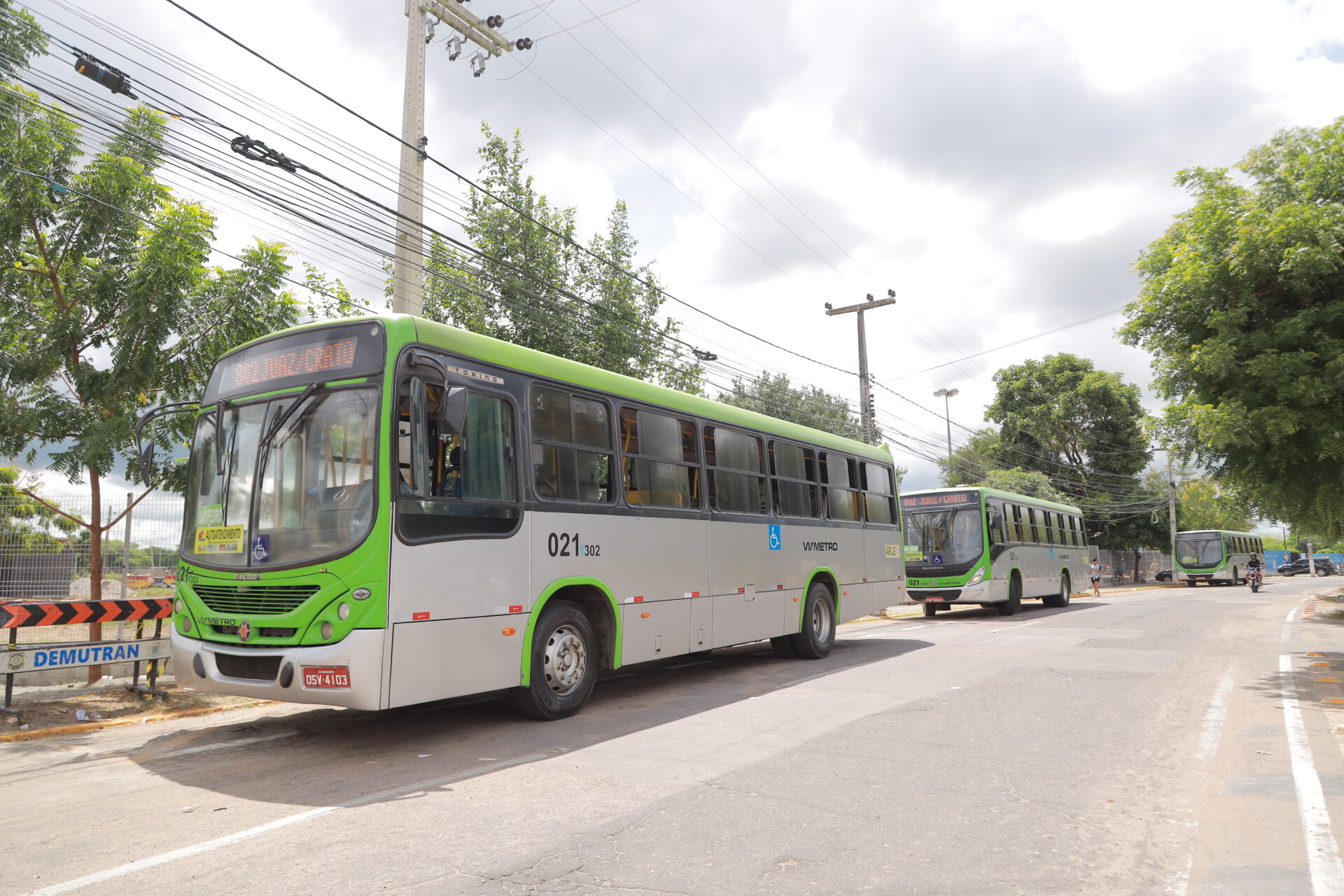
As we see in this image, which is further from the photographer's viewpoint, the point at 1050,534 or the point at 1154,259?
the point at 1050,534

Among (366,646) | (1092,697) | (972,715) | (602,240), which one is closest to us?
(366,646)

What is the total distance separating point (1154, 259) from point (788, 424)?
16.9ft

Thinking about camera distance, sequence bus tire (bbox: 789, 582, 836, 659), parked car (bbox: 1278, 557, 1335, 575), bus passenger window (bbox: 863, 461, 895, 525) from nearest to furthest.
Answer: bus tire (bbox: 789, 582, 836, 659)
bus passenger window (bbox: 863, 461, 895, 525)
parked car (bbox: 1278, 557, 1335, 575)

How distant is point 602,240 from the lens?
82.4 feet

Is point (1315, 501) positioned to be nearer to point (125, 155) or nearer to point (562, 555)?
point (562, 555)

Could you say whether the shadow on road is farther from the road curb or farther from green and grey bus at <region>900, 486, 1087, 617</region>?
green and grey bus at <region>900, 486, 1087, 617</region>

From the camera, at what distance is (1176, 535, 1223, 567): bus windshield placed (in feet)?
144

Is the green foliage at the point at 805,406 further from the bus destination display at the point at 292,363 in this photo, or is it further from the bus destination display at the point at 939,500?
the bus destination display at the point at 292,363

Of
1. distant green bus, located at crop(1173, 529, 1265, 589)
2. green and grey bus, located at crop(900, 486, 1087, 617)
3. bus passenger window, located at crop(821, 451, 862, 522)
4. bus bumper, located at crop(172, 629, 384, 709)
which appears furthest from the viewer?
distant green bus, located at crop(1173, 529, 1265, 589)

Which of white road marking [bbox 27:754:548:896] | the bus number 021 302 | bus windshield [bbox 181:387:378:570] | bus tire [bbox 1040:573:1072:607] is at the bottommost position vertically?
white road marking [bbox 27:754:548:896]

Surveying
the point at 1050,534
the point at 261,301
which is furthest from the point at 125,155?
the point at 1050,534

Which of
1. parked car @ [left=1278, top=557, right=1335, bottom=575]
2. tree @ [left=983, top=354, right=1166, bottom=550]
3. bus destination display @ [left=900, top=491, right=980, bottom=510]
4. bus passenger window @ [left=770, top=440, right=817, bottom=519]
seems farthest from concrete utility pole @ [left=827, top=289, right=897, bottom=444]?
parked car @ [left=1278, top=557, right=1335, bottom=575]

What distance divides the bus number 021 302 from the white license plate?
2.16 m

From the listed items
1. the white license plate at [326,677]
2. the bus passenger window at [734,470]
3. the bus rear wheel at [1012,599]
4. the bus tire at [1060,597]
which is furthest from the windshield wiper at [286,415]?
the bus tire at [1060,597]
